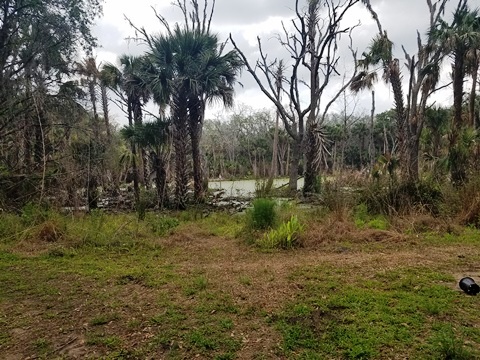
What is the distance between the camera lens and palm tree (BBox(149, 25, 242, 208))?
1190 cm

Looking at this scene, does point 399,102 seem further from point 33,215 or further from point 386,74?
point 33,215

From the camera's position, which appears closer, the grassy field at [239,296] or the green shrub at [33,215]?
the grassy field at [239,296]

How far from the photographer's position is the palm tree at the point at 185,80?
39.0ft

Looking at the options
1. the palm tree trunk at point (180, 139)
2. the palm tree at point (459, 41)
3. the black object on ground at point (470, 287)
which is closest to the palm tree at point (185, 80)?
the palm tree trunk at point (180, 139)

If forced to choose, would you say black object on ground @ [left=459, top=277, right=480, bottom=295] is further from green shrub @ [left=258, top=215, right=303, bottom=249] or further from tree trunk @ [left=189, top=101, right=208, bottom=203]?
tree trunk @ [left=189, top=101, right=208, bottom=203]

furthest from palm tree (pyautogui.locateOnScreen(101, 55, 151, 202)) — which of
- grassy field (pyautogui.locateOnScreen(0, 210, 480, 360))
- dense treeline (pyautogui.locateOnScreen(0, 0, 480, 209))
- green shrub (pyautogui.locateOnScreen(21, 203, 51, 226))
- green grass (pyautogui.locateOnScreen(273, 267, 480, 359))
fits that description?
green grass (pyautogui.locateOnScreen(273, 267, 480, 359))

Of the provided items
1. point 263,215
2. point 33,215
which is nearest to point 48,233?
point 33,215

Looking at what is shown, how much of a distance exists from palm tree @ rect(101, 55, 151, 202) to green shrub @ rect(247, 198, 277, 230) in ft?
25.8

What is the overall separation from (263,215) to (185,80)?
23.3ft

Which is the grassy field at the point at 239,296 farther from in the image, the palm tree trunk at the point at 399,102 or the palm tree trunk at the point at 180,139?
the palm tree trunk at the point at 399,102

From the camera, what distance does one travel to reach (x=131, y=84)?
14023mm

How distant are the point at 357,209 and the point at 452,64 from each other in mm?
8742

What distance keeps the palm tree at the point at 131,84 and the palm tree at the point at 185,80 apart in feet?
4.76

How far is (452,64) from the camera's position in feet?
42.2
